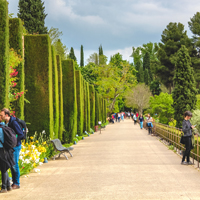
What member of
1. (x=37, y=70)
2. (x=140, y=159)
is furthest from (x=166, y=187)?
(x=37, y=70)

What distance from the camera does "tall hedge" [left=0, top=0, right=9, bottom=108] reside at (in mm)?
9516

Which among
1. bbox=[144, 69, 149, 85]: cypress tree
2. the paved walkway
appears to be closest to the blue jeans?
the paved walkway

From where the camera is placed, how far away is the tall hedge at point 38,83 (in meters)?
14.8

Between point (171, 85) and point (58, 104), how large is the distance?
53839 mm

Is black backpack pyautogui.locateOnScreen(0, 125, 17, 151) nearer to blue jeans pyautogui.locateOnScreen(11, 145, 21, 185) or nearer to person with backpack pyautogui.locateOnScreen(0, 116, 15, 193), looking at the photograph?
person with backpack pyautogui.locateOnScreen(0, 116, 15, 193)

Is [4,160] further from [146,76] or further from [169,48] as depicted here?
[146,76]

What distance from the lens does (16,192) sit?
728 cm

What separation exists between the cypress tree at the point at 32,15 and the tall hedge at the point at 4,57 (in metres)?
41.3

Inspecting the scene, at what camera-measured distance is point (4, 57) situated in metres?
9.85

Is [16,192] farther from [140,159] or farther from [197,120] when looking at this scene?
[197,120]

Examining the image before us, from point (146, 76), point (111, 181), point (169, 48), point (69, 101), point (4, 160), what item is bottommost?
point (111, 181)

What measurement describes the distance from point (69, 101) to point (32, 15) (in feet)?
114

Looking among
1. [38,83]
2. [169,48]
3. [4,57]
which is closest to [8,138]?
[4,57]

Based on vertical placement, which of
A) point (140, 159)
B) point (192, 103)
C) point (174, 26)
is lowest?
point (140, 159)
